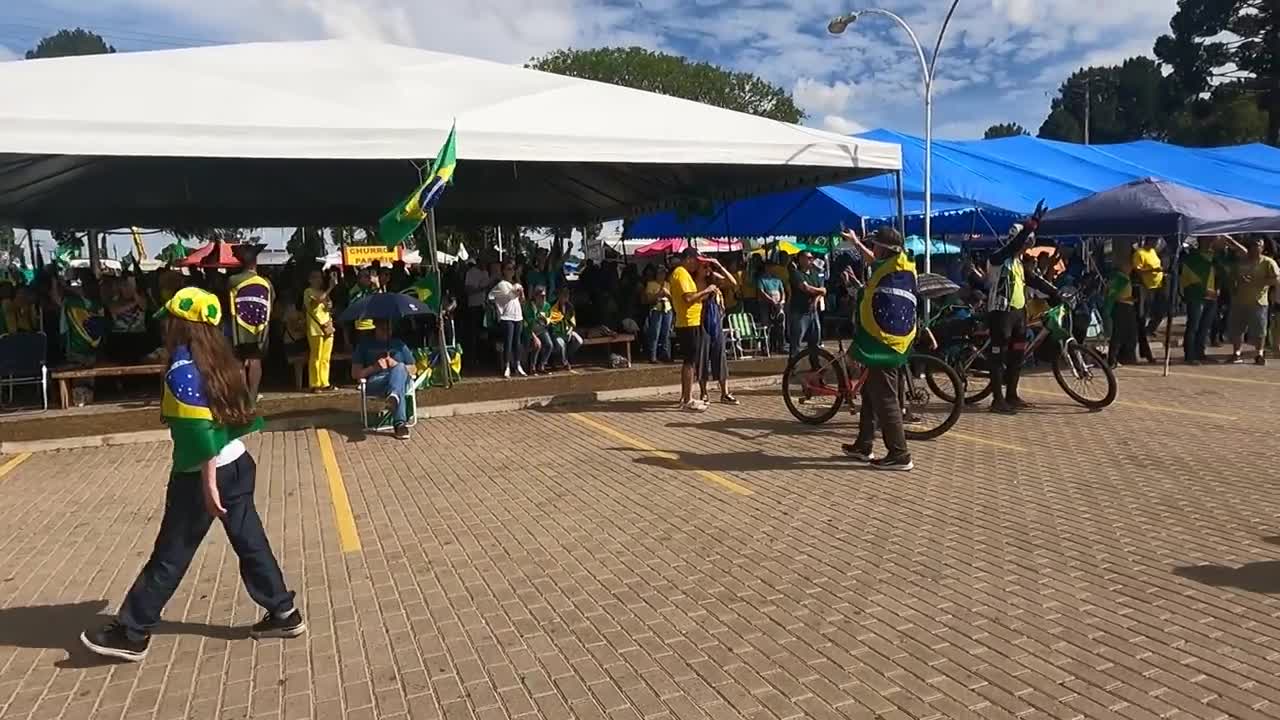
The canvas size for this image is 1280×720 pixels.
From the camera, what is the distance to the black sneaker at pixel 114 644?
3959 mm

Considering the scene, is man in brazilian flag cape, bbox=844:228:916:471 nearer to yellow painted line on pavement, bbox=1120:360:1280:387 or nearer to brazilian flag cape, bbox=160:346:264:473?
brazilian flag cape, bbox=160:346:264:473

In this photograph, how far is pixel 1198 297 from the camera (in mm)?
13562

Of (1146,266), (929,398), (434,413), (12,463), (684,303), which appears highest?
(1146,266)

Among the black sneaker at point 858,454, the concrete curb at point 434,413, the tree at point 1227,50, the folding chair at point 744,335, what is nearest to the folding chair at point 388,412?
the concrete curb at point 434,413

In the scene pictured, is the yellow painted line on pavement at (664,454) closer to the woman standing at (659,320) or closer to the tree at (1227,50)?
the woman standing at (659,320)

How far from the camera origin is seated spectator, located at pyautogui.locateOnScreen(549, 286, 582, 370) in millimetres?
12398

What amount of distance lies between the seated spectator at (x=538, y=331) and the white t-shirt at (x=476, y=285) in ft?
4.40

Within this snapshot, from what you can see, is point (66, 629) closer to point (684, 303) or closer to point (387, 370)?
point (387, 370)

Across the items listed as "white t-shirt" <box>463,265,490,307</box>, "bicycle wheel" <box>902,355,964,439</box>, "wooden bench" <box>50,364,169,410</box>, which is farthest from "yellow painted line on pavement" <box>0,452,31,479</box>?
"bicycle wheel" <box>902,355,964,439</box>

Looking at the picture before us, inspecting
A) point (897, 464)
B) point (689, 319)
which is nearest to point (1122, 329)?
point (689, 319)

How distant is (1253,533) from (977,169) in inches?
632

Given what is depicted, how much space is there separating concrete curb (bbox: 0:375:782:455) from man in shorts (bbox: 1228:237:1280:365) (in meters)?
7.44

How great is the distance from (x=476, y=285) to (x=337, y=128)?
393cm

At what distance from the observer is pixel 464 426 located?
9594mm
